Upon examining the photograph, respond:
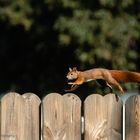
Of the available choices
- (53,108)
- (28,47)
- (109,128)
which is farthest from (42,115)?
(28,47)

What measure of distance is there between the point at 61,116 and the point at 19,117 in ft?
0.78

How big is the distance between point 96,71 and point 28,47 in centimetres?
1148

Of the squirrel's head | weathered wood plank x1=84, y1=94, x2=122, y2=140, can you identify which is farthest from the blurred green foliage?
the squirrel's head

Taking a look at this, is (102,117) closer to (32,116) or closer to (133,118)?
(133,118)

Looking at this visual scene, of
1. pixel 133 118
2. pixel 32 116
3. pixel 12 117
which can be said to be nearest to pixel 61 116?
pixel 32 116

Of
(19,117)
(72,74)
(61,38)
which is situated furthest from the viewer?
(61,38)

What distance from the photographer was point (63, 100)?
14.6 feet

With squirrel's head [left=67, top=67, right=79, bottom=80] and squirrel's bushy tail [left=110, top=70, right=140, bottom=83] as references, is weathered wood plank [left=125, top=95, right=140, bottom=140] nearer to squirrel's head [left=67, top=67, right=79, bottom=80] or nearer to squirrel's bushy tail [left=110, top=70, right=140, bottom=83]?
squirrel's bushy tail [left=110, top=70, right=140, bottom=83]

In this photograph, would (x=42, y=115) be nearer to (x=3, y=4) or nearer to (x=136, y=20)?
(x=136, y=20)

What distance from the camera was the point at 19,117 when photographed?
176 inches

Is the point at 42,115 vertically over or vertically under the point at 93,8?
under

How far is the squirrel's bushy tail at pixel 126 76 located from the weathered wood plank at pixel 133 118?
12 centimetres

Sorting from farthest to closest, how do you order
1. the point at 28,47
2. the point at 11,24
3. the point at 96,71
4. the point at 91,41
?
1. the point at 28,47
2. the point at 11,24
3. the point at 91,41
4. the point at 96,71

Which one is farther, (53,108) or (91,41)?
(91,41)
